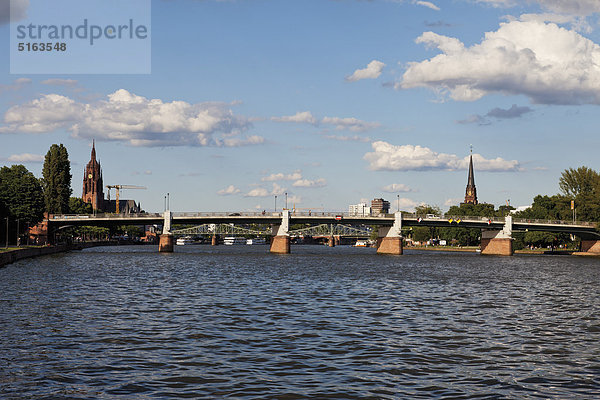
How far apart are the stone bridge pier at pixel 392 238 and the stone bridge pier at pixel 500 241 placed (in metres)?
25.7

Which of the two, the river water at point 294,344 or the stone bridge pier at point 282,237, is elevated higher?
the stone bridge pier at point 282,237

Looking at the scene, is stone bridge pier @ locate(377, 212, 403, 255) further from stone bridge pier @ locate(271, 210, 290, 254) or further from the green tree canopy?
the green tree canopy

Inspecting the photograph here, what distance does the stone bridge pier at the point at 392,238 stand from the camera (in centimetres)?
17562

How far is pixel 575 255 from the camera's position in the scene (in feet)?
608

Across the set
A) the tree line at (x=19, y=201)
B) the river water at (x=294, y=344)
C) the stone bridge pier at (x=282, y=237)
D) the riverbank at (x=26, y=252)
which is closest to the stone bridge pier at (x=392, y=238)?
the stone bridge pier at (x=282, y=237)

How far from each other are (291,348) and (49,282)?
45461 millimetres

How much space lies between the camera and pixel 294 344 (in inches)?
1272

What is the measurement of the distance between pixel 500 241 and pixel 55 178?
120482 millimetres

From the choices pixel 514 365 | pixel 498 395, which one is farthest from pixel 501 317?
pixel 498 395

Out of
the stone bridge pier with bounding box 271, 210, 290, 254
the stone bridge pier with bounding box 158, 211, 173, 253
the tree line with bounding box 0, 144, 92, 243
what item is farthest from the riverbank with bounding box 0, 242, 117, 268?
the stone bridge pier with bounding box 271, 210, 290, 254

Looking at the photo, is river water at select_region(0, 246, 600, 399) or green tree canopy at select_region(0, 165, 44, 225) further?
green tree canopy at select_region(0, 165, 44, 225)

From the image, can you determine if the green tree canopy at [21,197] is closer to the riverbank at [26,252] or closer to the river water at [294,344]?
the riverbank at [26,252]

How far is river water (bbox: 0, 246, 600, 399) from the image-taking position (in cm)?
2377

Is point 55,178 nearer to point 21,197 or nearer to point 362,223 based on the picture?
point 21,197
